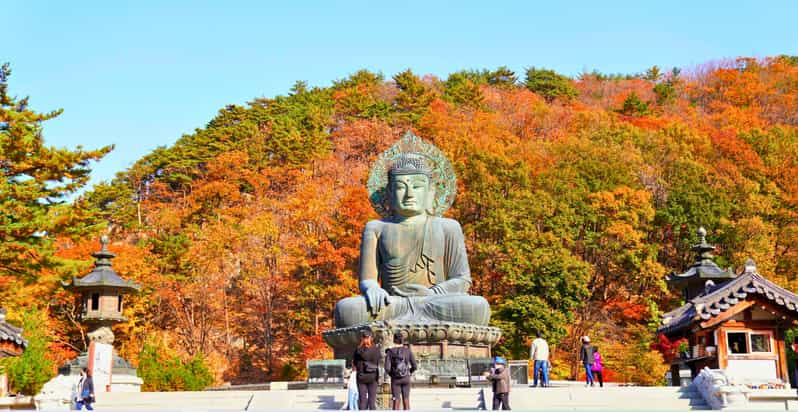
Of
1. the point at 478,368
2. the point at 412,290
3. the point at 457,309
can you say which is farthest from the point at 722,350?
the point at 412,290

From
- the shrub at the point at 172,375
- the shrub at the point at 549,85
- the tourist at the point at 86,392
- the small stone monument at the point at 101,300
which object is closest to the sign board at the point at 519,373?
the tourist at the point at 86,392

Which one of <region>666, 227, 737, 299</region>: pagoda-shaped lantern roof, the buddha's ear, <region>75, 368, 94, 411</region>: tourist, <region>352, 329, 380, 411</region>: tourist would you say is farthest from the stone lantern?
<region>666, 227, 737, 299</region>: pagoda-shaped lantern roof

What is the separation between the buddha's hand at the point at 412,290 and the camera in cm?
1726

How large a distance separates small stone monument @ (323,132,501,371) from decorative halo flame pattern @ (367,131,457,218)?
0.02m

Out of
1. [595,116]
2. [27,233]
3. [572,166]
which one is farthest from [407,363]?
[595,116]

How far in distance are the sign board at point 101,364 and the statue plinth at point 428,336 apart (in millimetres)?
4838

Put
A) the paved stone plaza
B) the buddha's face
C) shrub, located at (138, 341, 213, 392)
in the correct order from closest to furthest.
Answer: the paved stone plaza → the buddha's face → shrub, located at (138, 341, 213, 392)

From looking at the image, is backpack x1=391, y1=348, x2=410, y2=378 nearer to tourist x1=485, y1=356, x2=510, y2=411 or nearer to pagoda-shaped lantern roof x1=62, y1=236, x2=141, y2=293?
tourist x1=485, y1=356, x2=510, y2=411

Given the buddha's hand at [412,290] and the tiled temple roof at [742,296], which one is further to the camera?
the buddha's hand at [412,290]

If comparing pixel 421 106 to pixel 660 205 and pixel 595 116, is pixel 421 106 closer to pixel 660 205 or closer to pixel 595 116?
pixel 595 116

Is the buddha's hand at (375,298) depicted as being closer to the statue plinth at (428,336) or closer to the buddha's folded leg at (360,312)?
the buddha's folded leg at (360,312)

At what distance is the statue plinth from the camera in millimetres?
15664

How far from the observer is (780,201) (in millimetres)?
32156

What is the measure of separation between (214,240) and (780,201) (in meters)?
20.2
